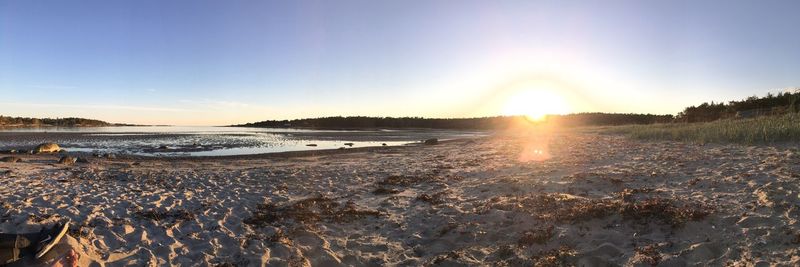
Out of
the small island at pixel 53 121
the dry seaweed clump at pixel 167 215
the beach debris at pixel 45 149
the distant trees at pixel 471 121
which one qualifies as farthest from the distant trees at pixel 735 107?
the small island at pixel 53 121

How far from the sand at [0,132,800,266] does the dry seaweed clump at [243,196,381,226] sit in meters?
0.04

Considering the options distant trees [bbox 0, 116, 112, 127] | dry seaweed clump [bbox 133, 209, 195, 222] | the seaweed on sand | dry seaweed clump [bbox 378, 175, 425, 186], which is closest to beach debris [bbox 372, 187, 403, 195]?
the seaweed on sand

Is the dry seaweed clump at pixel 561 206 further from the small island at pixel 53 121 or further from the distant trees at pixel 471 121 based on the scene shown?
the small island at pixel 53 121

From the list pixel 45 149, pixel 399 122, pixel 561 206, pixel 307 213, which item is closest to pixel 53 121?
pixel 399 122

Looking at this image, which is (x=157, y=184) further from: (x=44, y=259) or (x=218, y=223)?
(x=44, y=259)

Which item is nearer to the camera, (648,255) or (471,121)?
(648,255)

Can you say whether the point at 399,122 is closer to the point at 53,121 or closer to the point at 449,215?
the point at 53,121

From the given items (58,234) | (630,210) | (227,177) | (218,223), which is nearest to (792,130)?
(630,210)

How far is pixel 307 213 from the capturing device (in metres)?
10.2

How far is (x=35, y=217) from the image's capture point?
28.6 feet

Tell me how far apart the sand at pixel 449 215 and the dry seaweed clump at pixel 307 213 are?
1.7 inches

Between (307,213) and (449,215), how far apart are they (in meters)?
3.18

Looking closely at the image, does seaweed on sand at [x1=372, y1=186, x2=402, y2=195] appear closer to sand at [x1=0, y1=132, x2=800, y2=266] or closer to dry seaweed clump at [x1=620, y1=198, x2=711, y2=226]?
sand at [x1=0, y1=132, x2=800, y2=266]

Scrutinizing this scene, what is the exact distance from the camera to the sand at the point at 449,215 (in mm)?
7195
